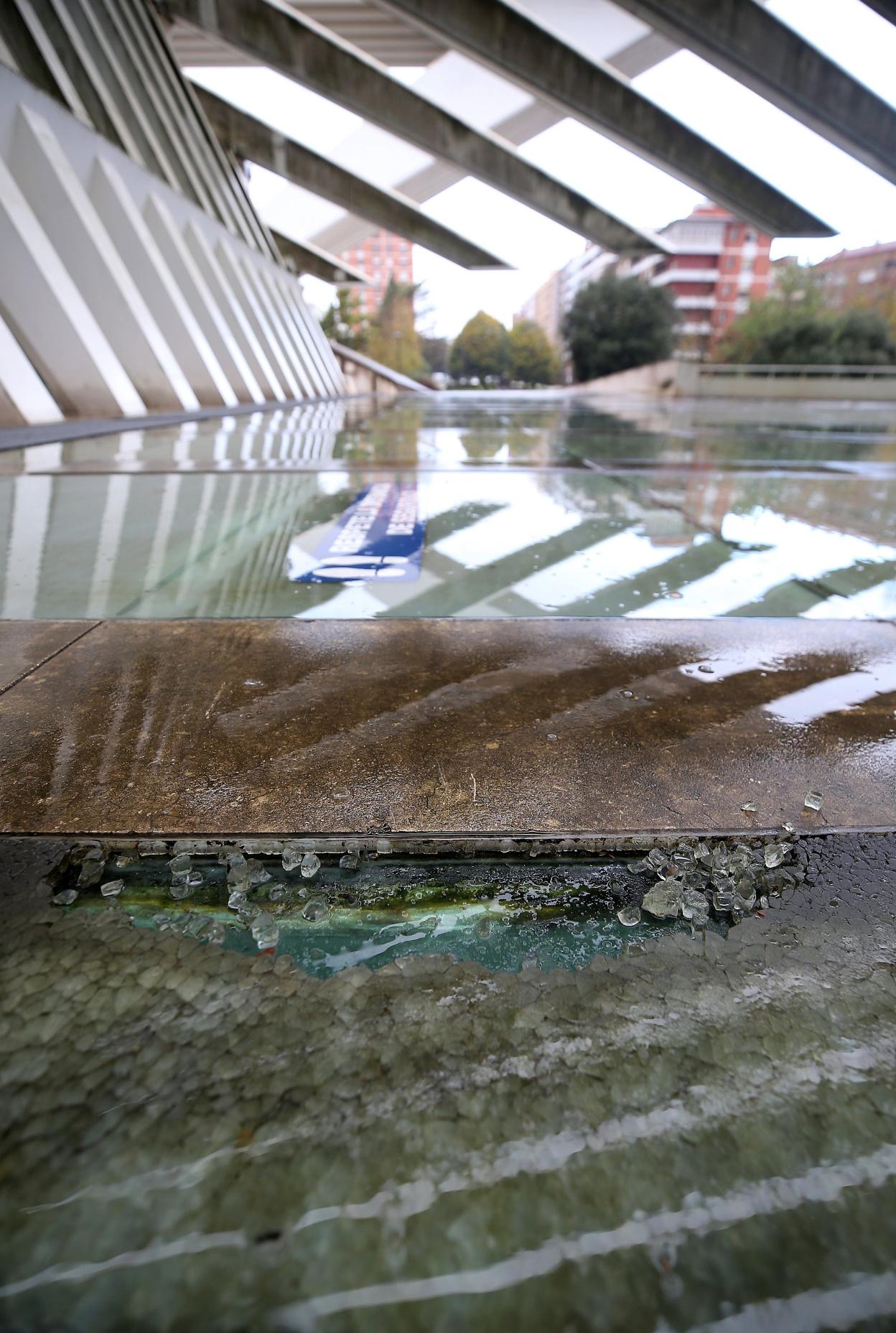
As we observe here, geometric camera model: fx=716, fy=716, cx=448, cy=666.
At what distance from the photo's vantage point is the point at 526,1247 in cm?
65

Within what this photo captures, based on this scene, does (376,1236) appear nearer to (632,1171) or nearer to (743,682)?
(632,1171)

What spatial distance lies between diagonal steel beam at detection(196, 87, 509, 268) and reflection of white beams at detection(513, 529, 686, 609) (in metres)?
23.1

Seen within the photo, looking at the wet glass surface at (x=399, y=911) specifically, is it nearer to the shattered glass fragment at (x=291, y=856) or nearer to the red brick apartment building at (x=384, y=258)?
the shattered glass fragment at (x=291, y=856)

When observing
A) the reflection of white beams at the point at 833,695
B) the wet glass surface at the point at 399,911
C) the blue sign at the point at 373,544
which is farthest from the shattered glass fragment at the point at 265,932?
the blue sign at the point at 373,544

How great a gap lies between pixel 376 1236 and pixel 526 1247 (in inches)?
5.4

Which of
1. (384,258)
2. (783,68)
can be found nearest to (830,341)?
(783,68)

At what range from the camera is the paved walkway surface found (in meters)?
1.26

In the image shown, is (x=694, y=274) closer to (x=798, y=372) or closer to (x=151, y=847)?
(x=798, y=372)

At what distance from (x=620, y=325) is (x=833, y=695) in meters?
50.9

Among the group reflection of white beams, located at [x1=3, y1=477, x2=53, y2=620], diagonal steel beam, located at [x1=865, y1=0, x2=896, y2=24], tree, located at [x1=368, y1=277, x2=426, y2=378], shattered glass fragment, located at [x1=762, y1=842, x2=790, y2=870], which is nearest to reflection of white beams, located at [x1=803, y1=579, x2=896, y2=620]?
shattered glass fragment, located at [x1=762, y1=842, x2=790, y2=870]

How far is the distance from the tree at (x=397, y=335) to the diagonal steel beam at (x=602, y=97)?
4166 cm

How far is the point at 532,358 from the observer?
255 ft

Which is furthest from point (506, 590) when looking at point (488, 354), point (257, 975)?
point (488, 354)

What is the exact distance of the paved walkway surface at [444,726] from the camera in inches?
49.4
